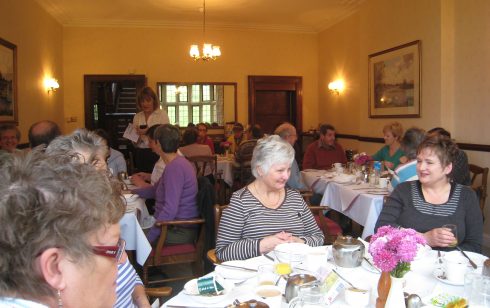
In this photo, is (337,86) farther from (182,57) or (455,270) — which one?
(455,270)

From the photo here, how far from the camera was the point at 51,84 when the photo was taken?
7.86m

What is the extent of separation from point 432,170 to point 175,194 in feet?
5.95

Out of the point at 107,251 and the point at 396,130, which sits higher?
the point at 396,130

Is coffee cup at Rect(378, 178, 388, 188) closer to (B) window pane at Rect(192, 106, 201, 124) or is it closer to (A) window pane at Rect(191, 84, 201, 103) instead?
(B) window pane at Rect(192, 106, 201, 124)

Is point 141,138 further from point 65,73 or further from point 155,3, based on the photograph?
point 65,73

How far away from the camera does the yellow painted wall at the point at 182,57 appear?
884 centimetres

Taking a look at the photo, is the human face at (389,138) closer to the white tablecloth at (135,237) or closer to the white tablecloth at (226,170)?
the white tablecloth at (226,170)

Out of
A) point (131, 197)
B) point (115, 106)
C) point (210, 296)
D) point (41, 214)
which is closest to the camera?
point (41, 214)

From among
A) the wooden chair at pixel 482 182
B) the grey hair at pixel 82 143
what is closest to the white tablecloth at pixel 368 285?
the grey hair at pixel 82 143

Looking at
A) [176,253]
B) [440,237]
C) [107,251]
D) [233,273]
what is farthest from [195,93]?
[107,251]

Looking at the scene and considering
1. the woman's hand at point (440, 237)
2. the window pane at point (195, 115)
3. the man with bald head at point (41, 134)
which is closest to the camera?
the woman's hand at point (440, 237)

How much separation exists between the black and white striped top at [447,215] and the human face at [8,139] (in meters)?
4.33

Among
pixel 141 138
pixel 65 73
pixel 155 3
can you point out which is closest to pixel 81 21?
pixel 65 73

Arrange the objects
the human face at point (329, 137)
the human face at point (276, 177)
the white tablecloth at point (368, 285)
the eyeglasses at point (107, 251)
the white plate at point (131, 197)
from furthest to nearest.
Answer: the human face at point (329, 137)
the white plate at point (131, 197)
the human face at point (276, 177)
the white tablecloth at point (368, 285)
the eyeglasses at point (107, 251)
